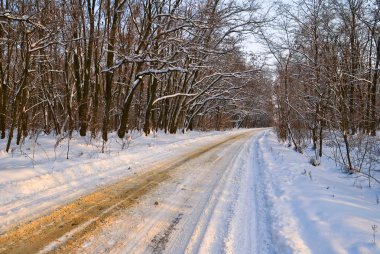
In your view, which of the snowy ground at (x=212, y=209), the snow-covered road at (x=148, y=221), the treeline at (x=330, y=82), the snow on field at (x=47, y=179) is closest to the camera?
the snow-covered road at (x=148, y=221)

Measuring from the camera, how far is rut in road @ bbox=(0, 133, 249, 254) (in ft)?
12.4

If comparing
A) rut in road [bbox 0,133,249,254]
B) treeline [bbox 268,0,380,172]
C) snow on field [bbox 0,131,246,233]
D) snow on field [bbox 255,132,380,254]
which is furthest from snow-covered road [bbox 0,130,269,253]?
treeline [bbox 268,0,380,172]

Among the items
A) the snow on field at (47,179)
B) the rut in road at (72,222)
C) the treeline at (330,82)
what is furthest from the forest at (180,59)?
the rut in road at (72,222)

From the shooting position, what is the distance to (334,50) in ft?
33.2

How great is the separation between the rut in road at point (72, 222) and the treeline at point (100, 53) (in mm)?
6107

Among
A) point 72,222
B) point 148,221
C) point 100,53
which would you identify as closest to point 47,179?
point 72,222

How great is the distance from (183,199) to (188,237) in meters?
1.92

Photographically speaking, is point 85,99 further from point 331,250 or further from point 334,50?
point 331,250

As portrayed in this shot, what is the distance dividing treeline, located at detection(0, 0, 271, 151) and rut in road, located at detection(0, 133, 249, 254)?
20.0ft

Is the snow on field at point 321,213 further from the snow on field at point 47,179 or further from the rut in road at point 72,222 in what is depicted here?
the snow on field at point 47,179

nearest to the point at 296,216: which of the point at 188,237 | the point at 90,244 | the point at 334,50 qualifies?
the point at 188,237

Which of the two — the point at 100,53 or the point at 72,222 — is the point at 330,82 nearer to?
the point at 72,222

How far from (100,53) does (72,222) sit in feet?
57.5

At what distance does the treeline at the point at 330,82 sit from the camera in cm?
979
